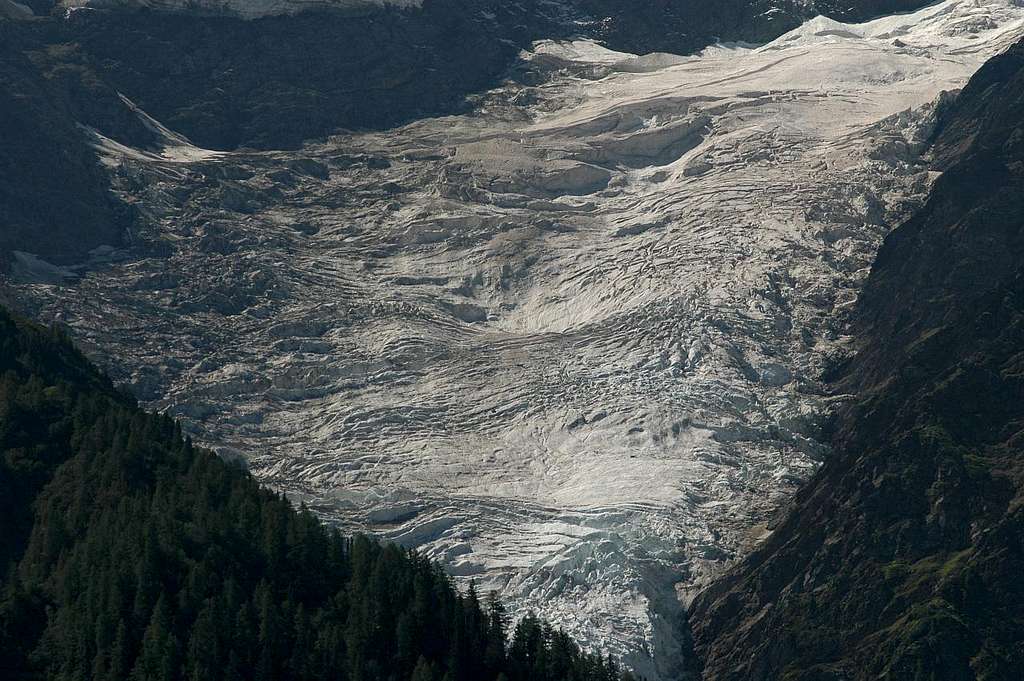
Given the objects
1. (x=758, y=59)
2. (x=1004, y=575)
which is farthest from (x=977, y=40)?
(x=1004, y=575)

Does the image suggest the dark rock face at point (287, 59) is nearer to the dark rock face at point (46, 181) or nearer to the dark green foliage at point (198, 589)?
the dark rock face at point (46, 181)

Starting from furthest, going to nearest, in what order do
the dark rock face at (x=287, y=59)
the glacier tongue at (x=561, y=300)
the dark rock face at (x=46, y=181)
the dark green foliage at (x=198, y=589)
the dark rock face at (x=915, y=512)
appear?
the dark rock face at (x=287, y=59), the dark rock face at (x=46, y=181), the glacier tongue at (x=561, y=300), the dark rock face at (x=915, y=512), the dark green foliage at (x=198, y=589)

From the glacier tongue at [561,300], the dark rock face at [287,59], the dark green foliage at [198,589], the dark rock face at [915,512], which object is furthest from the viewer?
the dark rock face at [287,59]

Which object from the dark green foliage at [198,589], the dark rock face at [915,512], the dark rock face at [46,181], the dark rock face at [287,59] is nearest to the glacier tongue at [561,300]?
the dark rock face at [46,181]

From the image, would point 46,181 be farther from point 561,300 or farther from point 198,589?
point 198,589

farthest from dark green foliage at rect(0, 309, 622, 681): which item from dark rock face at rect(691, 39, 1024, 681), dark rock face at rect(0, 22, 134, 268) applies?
dark rock face at rect(0, 22, 134, 268)

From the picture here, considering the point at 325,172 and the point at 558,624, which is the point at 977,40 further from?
the point at 558,624

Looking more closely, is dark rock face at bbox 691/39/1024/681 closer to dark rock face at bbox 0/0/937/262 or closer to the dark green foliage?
the dark green foliage
